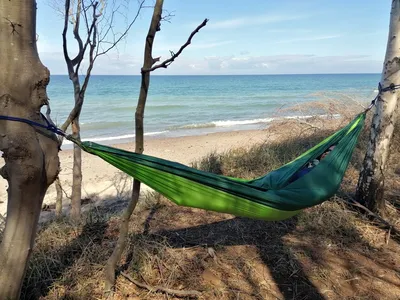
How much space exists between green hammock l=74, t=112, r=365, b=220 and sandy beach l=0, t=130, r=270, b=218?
98.9 inches

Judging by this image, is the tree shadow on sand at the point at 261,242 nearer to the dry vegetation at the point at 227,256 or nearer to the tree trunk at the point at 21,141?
the dry vegetation at the point at 227,256

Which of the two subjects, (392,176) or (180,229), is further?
(392,176)

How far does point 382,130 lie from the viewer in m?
2.30

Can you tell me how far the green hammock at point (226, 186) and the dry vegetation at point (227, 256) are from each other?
358mm

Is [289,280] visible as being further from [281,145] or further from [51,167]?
[281,145]

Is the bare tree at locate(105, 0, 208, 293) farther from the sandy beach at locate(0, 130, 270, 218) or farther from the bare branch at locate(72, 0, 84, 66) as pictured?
the sandy beach at locate(0, 130, 270, 218)

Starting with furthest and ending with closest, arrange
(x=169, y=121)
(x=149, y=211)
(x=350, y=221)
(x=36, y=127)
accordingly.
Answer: (x=169, y=121), (x=149, y=211), (x=350, y=221), (x=36, y=127)

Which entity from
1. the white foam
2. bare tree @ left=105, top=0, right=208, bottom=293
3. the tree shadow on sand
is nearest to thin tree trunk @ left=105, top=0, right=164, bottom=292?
bare tree @ left=105, top=0, right=208, bottom=293

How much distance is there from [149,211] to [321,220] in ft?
3.90

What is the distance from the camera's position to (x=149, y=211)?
2576 millimetres

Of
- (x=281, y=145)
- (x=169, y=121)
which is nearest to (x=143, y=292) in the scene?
(x=281, y=145)

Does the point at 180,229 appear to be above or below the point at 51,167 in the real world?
below

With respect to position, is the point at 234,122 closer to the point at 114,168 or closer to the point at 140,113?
the point at 114,168

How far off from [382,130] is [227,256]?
1.31m
